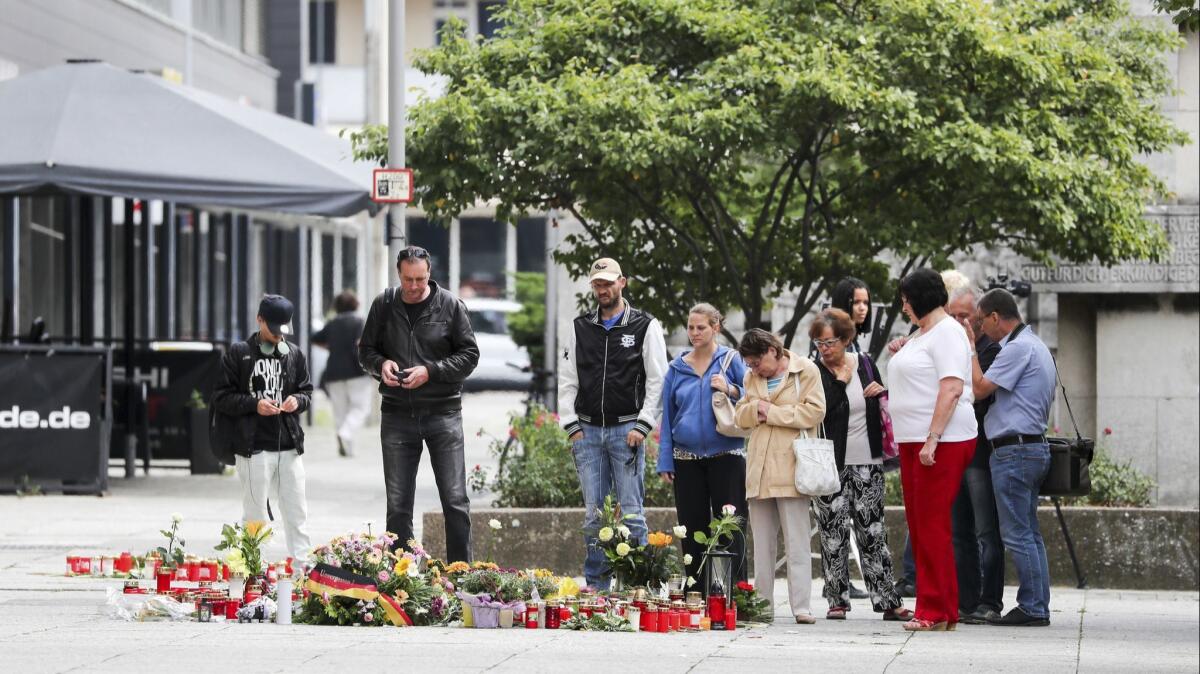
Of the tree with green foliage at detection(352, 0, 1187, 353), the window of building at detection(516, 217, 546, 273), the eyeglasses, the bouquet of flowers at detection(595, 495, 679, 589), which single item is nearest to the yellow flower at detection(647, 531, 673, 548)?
the bouquet of flowers at detection(595, 495, 679, 589)

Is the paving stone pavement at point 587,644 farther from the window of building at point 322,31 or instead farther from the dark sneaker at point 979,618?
the window of building at point 322,31

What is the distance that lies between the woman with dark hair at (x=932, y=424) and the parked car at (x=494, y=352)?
2546 cm

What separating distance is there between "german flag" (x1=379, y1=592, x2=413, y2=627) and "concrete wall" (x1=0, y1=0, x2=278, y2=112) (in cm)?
1424

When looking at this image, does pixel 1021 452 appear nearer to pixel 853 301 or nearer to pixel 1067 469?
pixel 1067 469

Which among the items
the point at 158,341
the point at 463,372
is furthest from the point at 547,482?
the point at 158,341

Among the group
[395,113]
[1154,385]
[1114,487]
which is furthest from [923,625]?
[1154,385]

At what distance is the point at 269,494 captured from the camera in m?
11.9

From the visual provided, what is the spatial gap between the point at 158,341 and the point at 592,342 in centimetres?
1056

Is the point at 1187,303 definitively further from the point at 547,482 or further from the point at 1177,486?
the point at 547,482

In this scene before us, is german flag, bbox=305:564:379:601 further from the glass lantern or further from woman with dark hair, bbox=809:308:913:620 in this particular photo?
woman with dark hair, bbox=809:308:913:620

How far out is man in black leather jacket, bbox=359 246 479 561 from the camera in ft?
36.2

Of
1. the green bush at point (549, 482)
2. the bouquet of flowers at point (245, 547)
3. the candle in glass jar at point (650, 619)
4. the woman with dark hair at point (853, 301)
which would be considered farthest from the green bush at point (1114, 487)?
the bouquet of flowers at point (245, 547)

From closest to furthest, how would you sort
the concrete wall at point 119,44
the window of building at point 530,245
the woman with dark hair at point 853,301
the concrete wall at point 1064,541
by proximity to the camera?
the woman with dark hair at point 853,301
the concrete wall at point 1064,541
the concrete wall at point 119,44
the window of building at point 530,245

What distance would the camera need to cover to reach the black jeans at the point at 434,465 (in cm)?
1109
